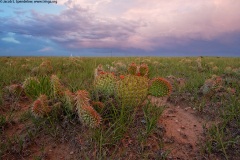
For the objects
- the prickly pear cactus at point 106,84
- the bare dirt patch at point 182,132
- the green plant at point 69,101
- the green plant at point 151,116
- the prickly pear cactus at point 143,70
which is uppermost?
the prickly pear cactus at point 143,70

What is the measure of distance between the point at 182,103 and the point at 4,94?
3.10 m

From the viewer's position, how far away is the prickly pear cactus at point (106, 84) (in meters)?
3.17

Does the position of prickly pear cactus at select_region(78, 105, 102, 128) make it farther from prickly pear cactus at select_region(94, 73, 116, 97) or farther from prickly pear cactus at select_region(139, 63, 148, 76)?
prickly pear cactus at select_region(139, 63, 148, 76)

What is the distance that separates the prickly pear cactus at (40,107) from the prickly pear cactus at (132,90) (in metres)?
0.93

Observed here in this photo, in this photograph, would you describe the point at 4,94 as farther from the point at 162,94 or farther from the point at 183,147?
the point at 183,147

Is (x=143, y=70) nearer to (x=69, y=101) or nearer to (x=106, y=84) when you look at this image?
(x=106, y=84)

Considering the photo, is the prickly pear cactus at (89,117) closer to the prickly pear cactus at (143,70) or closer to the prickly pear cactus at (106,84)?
the prickly pear cactus at (106,84)

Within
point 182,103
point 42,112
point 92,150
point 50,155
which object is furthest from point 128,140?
point 182,103

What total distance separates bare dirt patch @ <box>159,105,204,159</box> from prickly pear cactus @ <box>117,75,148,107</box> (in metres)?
0.44

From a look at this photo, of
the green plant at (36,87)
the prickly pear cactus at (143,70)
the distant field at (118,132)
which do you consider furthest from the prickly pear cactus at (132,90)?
the green plant at (36,87)

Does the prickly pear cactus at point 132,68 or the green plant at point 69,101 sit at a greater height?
the prickly pear cactus at point 132,68

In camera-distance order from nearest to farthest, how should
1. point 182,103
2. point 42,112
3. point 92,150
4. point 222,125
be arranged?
point 92,150 → point 42,112 → point 222,125 → point 182,103

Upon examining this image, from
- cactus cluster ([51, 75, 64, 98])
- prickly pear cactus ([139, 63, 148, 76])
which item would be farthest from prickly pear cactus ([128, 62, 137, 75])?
cactus cluster ([51, 75, 64, 98])

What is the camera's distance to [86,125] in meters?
2.61
